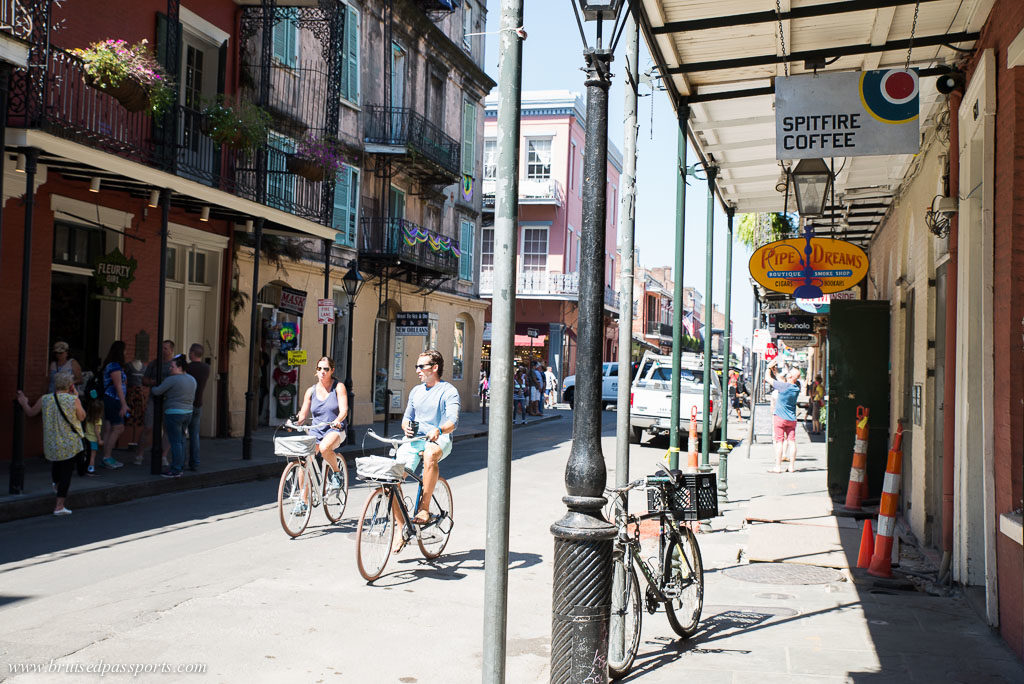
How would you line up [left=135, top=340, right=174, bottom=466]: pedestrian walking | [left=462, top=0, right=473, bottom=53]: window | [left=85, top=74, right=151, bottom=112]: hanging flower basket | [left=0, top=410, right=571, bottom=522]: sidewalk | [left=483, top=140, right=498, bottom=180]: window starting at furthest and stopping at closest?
[left=483, top=140, right=498, bottom=180]: window → [left=462, top=0, right=473, bottom=53]: window → [left=135, top=340, right=174, bottom=466]: pedestrian walking → [left=85, top=74, right=151, bottom=112]: hanging flower basket → [left=0, top=410, right=571, bottom=522]: sidewalk

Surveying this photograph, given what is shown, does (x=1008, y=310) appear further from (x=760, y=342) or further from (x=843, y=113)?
Result: (x=760, y=342)

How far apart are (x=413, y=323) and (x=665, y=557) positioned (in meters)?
16.6

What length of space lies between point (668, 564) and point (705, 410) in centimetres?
582

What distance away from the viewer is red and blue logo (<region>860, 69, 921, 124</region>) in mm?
6824

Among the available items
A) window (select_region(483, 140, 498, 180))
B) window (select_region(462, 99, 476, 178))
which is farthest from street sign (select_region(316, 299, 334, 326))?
window (select_region(483, 140, 498, 180))

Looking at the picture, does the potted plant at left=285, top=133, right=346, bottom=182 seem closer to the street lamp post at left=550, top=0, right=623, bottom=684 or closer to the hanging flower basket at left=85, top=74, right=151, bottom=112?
the hanging flower basket at left=85, top=74, right=151, bottom=112

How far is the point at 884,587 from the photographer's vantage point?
25.3ft

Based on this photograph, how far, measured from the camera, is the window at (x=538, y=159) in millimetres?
45000

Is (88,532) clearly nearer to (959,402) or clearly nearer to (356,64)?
(959,402)

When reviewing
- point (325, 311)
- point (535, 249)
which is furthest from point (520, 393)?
point (325, 311)

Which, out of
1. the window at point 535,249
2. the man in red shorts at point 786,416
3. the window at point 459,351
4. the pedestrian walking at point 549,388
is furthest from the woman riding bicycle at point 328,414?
the window at point 535,249

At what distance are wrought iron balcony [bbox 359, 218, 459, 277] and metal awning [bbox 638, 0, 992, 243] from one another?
1521cm

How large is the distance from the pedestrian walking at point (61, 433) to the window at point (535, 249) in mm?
35058

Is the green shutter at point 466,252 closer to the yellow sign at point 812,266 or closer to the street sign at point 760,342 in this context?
the street sign at point 760,342
